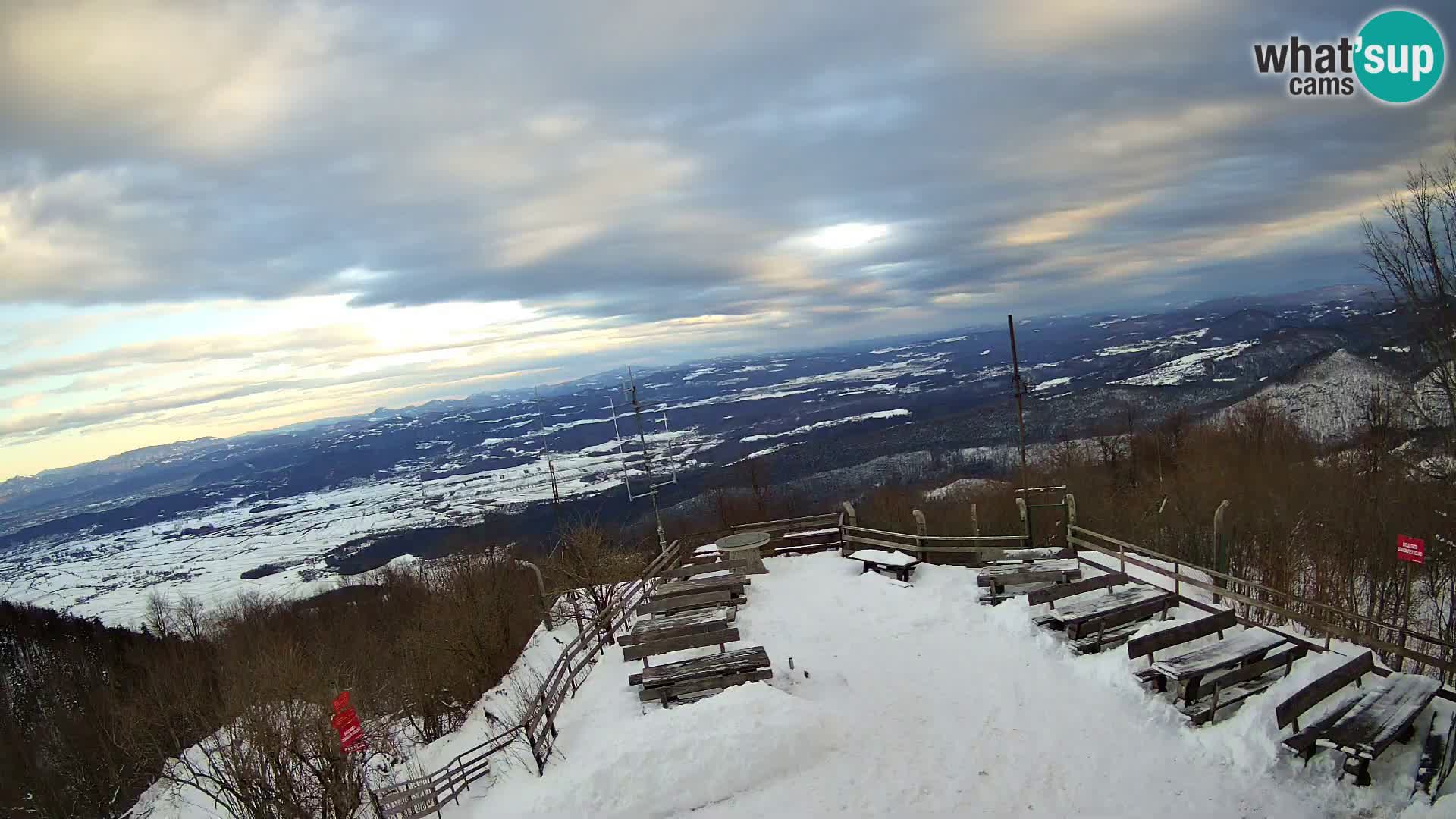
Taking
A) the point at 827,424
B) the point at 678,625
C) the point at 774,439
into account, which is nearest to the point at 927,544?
the point at 678,625

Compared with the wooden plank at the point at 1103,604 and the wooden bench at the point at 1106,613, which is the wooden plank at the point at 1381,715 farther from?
the wooden plank at the point at 1103,604

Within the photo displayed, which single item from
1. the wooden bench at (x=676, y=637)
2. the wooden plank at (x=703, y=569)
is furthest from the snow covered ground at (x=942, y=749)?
the wooden plank at (x=703, y=569)

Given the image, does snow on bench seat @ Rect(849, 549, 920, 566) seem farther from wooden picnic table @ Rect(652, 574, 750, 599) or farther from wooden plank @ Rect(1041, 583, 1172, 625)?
wooden plank @ Rect(1041, 583, 1172, 625)

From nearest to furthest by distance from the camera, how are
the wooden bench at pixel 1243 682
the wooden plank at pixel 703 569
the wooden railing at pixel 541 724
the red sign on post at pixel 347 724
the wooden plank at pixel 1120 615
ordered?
the wooden bench at pixel 1243 682
the red sign on post at pixel 347 724
the wooden railing at pixel 541 724
the wooden plank at pixel 1120 615
the wooden plank at pixel 703 569

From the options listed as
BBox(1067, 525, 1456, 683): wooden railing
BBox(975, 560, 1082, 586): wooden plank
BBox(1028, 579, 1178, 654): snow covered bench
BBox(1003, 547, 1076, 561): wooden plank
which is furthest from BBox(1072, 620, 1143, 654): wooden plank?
BBox(1003, 547, 1076, 561): wooden plank

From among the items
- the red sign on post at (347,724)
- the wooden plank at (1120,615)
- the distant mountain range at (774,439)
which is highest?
the red sign on post at (347,724)

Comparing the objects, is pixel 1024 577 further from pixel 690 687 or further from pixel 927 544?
pixel 690 687

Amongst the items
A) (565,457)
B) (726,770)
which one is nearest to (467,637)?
(726,770)
